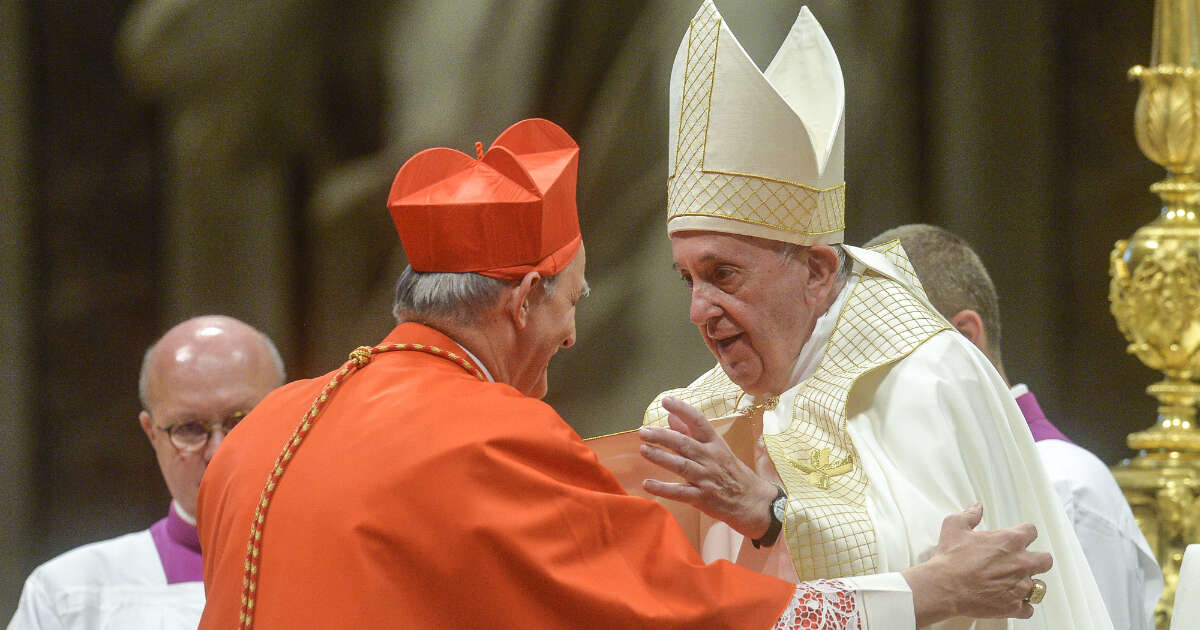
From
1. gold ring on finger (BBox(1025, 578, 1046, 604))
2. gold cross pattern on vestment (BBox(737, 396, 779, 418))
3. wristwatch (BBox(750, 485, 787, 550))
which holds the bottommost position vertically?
gold ring on finger (BBox(1025, 578, 1046, 604))

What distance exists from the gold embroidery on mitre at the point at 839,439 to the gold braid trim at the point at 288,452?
592 mm

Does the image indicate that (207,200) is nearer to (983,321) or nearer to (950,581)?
(983,321)

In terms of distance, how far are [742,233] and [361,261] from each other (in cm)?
264

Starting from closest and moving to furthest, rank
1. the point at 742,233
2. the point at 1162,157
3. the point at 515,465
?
the point at 515,465 → the point at 742,233 → the point at 1162,157

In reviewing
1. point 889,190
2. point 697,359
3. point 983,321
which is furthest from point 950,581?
point 889,190

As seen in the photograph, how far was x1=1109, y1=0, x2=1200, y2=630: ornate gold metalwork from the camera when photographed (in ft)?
13.7

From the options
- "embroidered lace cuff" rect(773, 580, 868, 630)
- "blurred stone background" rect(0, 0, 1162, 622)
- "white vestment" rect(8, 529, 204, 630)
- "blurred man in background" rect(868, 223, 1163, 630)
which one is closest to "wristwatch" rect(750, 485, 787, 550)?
"embroidered lace cuff" rect(773, 580, 868, 630)

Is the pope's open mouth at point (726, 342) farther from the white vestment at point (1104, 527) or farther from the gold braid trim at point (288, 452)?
the white vestment at point (1104, 527)

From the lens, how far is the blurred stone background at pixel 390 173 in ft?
16.2

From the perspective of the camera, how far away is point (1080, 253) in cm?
534

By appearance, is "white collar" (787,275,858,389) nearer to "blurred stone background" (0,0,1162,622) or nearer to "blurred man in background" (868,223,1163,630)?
"blurred man in background" (868,223,1163,630)

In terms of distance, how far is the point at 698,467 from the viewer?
2.34 m

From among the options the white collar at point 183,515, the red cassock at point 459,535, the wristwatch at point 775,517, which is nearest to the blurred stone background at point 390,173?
the white collar at point 183,515

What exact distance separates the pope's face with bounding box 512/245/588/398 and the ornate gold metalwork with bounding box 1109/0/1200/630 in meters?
2.33
